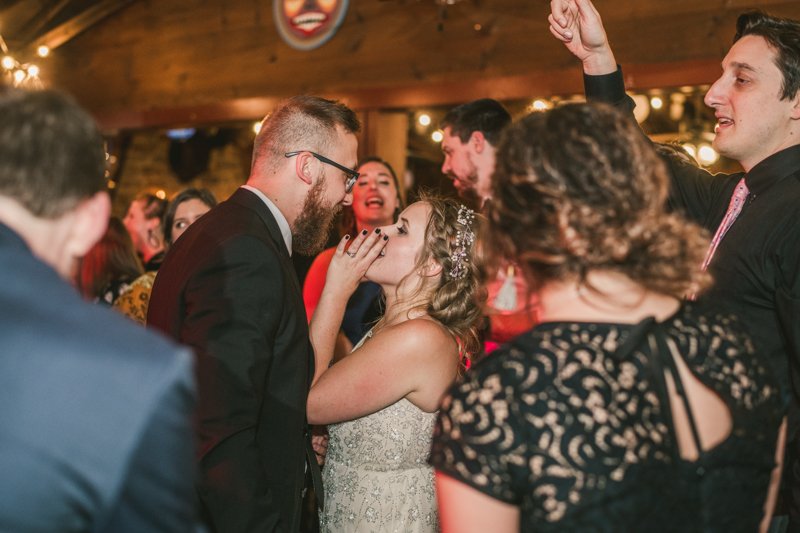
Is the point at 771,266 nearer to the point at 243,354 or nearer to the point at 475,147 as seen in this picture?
the point at 243,354

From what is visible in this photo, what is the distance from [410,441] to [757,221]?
43.3 inches

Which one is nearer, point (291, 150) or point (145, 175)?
point (291, 150)

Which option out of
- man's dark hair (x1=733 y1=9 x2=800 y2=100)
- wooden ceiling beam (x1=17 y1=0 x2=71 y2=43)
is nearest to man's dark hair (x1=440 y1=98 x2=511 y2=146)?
man's dark hair (x1=733 y1=9 x2=800 y2=100)

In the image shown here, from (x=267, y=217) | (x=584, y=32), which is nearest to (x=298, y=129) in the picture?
(x=267, y=217)

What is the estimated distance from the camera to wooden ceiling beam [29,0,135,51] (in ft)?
18.9

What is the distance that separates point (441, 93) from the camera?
4.23 meters

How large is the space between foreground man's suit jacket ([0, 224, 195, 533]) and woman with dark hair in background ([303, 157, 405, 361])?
2.06 meters

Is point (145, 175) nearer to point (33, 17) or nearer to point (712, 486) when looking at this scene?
point (33, 17)

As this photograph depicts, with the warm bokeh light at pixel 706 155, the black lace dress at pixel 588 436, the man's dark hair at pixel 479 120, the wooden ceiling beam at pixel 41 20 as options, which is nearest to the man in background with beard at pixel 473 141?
the man's dark hair at pixel 479 120

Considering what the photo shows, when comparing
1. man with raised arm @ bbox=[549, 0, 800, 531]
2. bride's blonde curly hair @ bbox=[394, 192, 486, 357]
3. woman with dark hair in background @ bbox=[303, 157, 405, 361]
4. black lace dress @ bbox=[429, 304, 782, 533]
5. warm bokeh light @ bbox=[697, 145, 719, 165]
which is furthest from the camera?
warm bokeh light @ bbox=[697, 145, 719, 165]

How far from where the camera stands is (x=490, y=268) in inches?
43.1

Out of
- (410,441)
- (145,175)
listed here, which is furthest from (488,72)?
(145,175)

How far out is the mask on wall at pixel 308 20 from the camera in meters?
4.61

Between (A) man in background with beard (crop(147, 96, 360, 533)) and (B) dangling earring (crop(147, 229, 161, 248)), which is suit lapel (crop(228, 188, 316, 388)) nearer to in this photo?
(A) man in background with beard (crop(147, 96, 360, 533))
